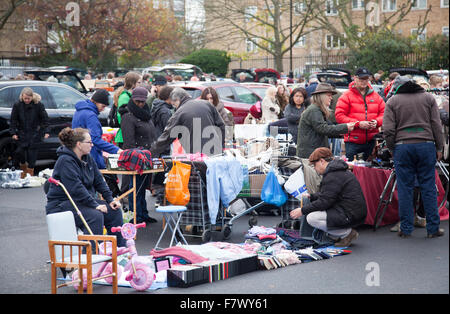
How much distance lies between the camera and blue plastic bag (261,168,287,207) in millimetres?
9648

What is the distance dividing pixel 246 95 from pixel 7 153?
7.57 m

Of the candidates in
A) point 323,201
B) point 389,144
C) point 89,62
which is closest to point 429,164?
point 389,144

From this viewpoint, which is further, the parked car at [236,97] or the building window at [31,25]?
the building window at [31,25]

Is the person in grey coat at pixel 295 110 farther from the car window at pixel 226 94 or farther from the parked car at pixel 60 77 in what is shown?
the parked car at pixel 60 77

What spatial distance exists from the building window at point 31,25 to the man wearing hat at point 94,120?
3928 cm

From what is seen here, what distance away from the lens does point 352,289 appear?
23.5 ft

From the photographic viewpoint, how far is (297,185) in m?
9.72

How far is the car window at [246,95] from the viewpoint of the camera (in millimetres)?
20719

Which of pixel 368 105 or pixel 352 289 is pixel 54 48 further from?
pixel 352 289

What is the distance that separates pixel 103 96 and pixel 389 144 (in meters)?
4.04

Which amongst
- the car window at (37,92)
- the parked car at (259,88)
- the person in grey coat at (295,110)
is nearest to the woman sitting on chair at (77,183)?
the person in grey coat at (295,110)

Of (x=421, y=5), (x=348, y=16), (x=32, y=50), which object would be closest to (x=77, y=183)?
(x=348, y=16)

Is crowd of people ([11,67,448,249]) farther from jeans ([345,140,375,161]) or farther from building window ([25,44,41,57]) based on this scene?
building window ([25,44,41,57])

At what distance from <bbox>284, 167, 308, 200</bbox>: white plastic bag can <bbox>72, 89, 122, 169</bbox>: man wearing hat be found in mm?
2497
